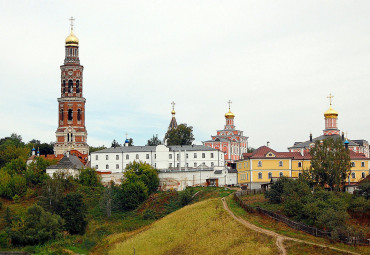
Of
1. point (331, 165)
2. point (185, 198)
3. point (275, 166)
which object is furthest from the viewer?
point (275, 166)

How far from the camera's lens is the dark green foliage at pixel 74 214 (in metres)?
65.8

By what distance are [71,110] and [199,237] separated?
5172 cm

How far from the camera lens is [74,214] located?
66375 millimetres

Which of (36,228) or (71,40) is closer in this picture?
(36,228)

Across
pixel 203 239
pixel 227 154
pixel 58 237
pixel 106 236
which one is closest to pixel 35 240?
pixel 58 237

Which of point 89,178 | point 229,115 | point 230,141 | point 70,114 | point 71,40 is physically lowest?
point 89,178

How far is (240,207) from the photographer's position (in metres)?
60.8

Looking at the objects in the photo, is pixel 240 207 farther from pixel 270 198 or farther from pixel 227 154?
pixel 227 154

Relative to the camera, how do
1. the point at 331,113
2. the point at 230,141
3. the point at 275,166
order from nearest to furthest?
1. the point at 275,166
2. the point at 331,113
3. the point at 230,141

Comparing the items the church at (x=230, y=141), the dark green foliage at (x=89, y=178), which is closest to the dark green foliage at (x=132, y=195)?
the dark green foliage at (x=89, y=178)

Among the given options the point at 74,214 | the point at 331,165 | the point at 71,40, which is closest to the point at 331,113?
the point at 331,165

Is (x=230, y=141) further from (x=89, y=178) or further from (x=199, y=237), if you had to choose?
(x=199, y=237)

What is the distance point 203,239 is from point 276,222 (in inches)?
242

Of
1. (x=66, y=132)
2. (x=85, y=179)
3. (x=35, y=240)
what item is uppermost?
(x=66, y=132)
